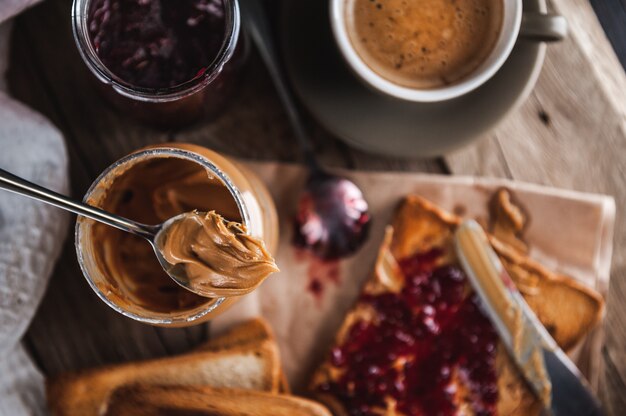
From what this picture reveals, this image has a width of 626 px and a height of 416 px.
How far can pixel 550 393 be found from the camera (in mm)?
1201

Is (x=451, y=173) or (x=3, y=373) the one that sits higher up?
(x=451, y=173)

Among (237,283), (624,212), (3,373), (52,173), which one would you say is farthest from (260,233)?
(624,212)

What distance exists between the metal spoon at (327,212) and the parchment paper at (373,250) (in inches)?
0.8

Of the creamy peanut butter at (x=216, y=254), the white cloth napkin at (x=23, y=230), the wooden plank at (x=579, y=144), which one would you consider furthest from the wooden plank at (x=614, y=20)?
the white cloth napkin at (x=23, y=230)

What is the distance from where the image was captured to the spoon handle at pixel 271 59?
3.86 ft

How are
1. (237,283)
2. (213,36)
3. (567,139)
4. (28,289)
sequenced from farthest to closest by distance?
(567,139), (28,289), (213,36), (237,283)

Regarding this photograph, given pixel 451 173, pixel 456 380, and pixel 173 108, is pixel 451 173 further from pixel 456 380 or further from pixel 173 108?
pixel 173 108

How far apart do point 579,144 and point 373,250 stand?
46 centimetres

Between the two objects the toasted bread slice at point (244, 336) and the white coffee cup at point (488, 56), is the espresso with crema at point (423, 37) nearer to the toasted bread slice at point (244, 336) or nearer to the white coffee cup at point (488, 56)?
the white coffee cup at point (488, 56)

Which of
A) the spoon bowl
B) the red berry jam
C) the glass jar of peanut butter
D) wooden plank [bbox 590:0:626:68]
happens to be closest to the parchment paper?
the red berry jam

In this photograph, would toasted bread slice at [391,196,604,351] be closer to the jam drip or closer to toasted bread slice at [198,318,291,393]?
the jam drip

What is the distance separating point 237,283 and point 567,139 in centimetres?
77

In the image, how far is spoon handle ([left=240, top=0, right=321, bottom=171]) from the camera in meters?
1.18

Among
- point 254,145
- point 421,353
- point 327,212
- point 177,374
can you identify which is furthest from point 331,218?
point 177,374
